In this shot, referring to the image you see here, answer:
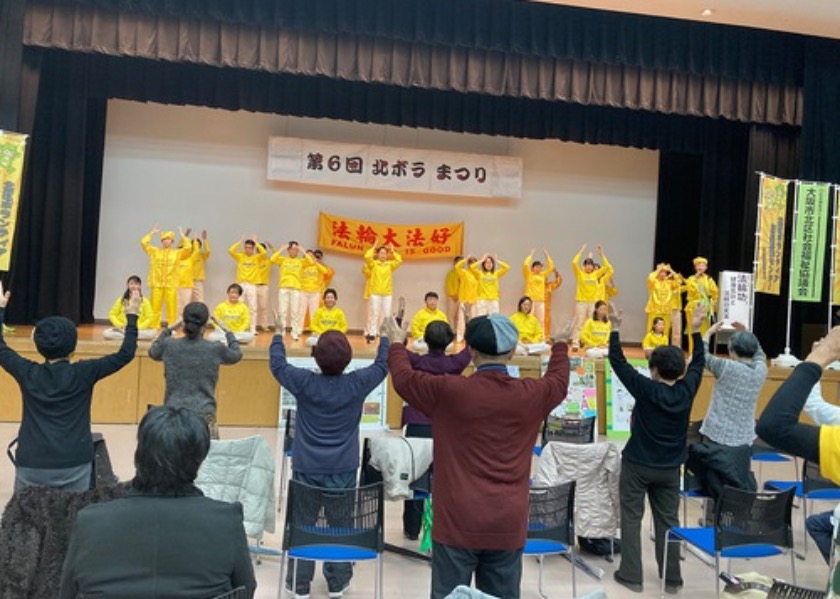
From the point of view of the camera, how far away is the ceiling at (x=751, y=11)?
30.1ft

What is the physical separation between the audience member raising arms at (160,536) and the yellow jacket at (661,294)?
10.8 metres

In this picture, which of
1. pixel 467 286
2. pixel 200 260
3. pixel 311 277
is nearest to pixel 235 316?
pixel 311 277

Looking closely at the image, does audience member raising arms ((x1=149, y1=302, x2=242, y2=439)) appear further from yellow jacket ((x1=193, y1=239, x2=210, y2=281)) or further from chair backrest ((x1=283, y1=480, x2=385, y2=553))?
yellow jacket ((x1=193, y1=239, x2=210, y2=281))

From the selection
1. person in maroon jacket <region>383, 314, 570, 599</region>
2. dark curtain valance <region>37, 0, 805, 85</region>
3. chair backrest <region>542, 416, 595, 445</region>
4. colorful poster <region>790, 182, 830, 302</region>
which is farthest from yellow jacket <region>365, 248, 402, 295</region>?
person in maroon jacket <region>383, 314, 570, 599</region>

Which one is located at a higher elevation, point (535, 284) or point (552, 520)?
point (535, 284)

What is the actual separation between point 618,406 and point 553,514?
4.92m

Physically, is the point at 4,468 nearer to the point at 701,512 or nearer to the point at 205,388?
the point at 205,388

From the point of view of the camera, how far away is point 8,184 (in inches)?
310

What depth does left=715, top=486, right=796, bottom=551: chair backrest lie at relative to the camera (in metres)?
3.80

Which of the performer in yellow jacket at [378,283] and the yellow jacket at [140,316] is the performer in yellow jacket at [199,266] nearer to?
the yellow jacket at [140,316]

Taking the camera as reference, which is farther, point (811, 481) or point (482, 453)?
point (811, 481)

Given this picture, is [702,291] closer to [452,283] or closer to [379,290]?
[452,283]

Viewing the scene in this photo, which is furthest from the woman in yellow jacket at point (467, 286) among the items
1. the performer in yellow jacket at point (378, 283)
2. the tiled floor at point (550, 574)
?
the tiled floor at point (550, 574)

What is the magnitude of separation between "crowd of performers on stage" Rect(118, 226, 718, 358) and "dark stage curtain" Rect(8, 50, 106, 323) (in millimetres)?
925
